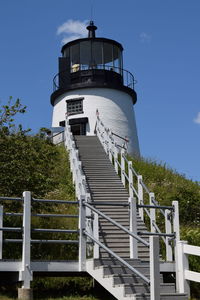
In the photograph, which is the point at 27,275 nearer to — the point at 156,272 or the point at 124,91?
the point at 156,272

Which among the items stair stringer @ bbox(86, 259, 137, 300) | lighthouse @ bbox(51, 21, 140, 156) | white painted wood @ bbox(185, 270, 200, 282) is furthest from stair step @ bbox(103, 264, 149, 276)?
lighthouse @ bbox(51, 21, 140, 156)

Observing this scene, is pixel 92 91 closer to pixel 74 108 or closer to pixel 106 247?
pixel 74 108

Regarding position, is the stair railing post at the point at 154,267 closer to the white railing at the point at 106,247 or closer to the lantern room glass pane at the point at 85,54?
the white railing at the point at 106,247

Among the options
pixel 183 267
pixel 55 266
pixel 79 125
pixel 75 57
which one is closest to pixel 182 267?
pixel 183 267

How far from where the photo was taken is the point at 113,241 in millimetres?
13367

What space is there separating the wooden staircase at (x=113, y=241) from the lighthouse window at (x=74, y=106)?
10.7 m

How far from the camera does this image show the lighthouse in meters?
34.6

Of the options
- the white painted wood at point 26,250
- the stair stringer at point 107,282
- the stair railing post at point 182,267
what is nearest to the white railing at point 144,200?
the stair railing post at point 182,267

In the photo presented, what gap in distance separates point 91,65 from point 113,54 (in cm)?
239

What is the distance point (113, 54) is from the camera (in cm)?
3678

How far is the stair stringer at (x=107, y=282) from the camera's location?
977 centimetres

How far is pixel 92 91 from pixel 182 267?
24827 mm

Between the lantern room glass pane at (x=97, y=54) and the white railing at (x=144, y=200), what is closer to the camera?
the white railing at (x=144, y=200)

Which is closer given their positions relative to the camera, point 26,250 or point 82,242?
point 26,250
